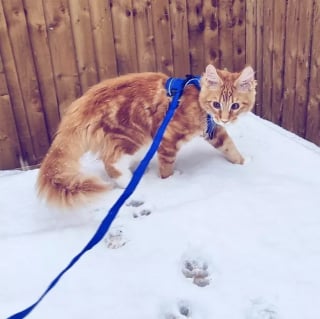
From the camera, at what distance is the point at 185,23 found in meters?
3.39

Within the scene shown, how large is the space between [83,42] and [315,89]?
1.75 metres

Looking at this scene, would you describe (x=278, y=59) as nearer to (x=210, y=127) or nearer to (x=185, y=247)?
(x=210, y=127)

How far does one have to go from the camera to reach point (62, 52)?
10.3 feet

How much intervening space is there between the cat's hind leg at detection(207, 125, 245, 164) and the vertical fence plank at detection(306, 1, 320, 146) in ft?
2.77

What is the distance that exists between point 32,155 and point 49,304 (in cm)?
183

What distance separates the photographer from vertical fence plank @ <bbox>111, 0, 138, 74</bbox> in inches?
126

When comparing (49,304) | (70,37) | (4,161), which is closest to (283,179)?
(49,304)

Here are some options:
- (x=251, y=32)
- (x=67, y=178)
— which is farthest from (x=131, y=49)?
(x=67, y=178)

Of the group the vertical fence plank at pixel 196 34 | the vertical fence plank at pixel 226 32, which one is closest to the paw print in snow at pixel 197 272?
the vertical fence plank at pixel 196 34

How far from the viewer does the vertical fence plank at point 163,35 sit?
10.8 ft

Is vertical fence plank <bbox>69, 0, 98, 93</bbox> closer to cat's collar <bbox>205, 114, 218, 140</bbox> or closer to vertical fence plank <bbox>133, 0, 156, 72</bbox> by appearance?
vertical fence plank <bbox>133, 0, 156, 72</bbox>

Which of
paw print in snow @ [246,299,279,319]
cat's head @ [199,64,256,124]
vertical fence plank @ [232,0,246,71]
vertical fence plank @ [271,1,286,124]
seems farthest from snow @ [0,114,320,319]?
vertical fence plank @ [232,0,246,71]

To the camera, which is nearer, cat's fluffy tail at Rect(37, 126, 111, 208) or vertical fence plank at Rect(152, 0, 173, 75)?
cat's fluffy tail at Rect(37, 126, 111, 208)

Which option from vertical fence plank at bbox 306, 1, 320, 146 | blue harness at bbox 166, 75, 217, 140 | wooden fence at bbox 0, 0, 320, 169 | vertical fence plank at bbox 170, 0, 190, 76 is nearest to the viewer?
blue harness at bbox 166, 75, 217, 140
